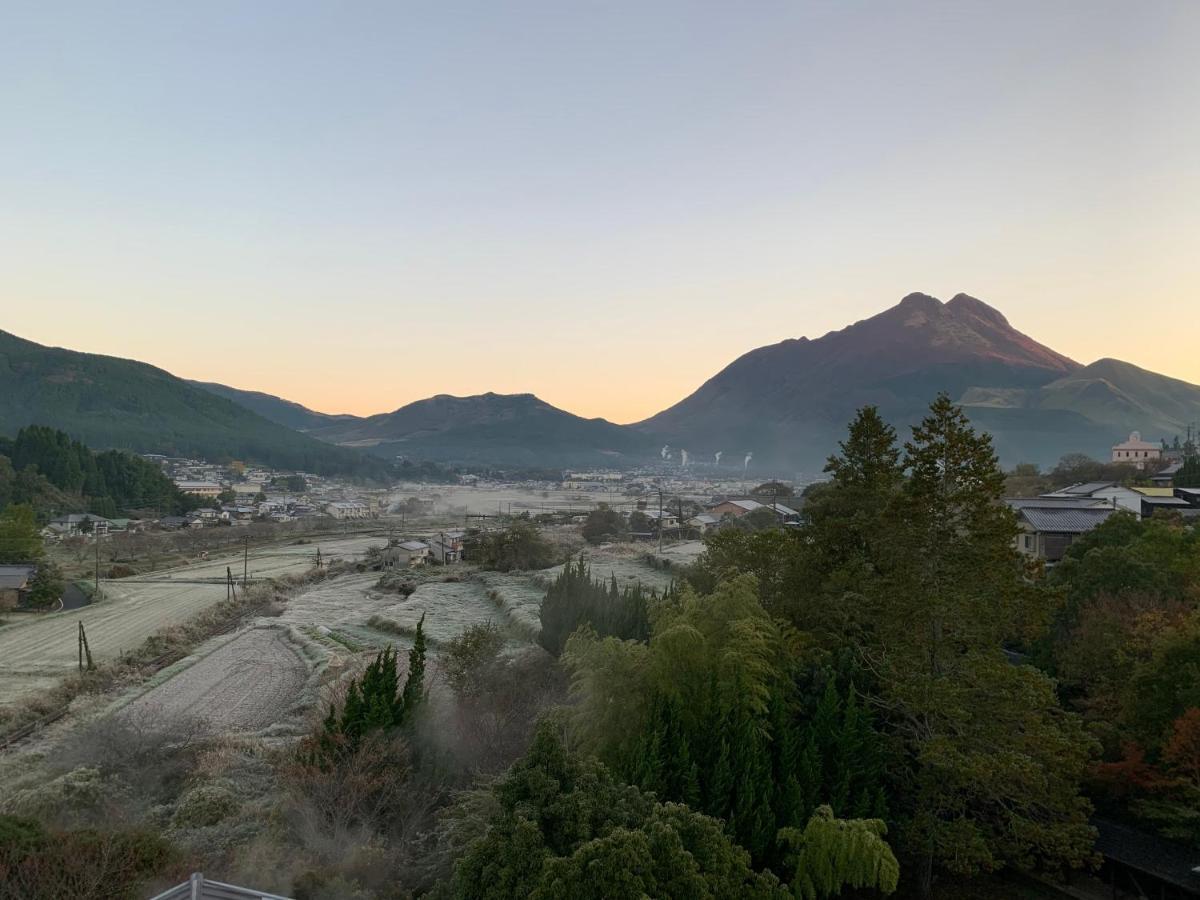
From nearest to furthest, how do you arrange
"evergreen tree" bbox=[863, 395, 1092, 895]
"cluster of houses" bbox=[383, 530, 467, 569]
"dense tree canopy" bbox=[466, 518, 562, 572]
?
1. "evergreen tree" bbox=[863, 395, 1092, 895]
2. "dense tree canopy" bbox=[466, 518, 562, 572]
3. "cluster of houses" bbox=[383, 530, 467, 569]

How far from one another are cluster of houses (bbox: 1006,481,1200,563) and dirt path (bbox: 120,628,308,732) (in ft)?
103

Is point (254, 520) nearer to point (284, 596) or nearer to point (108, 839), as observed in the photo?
point (284, 596)

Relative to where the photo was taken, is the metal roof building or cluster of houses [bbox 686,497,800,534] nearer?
the metal roof building

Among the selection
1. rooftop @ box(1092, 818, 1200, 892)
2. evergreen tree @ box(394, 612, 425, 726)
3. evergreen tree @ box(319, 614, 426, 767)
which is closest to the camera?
rooftop @ box(1092, 818, 1200, 892)

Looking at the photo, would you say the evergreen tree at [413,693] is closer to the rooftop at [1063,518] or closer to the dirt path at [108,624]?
the dirt path at [108,624]

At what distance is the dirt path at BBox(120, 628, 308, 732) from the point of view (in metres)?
25.8

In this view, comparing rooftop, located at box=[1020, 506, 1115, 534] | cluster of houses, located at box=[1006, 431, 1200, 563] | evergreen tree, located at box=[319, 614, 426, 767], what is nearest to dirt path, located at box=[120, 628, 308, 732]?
evergreen tree, located at box=[319, 614, 426, 767]

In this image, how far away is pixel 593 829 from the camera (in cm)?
1006

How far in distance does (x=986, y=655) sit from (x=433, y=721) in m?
12.2

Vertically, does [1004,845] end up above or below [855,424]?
below

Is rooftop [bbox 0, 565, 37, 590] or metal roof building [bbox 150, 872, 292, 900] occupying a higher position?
metal roof building [bbox 150, 872, 292, 900]

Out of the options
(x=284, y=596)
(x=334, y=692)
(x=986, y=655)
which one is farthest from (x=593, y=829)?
(x=284, y=596)

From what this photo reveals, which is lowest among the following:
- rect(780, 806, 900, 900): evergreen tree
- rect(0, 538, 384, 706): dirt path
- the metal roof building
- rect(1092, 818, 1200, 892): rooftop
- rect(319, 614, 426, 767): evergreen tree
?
rect(0, 538, 384, 706): dirt path

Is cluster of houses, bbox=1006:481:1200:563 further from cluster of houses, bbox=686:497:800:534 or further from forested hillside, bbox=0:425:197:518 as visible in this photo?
forested hillside, bbox=0:425:197:518
